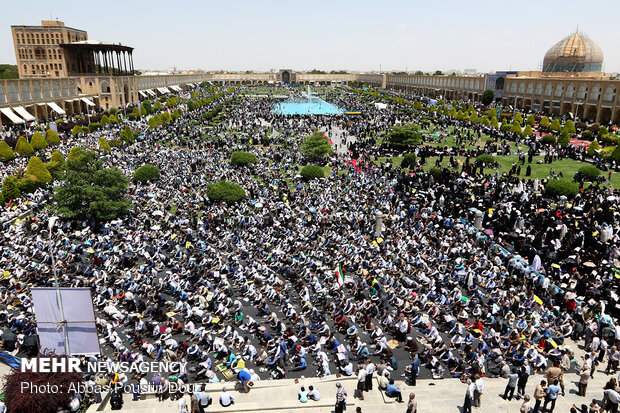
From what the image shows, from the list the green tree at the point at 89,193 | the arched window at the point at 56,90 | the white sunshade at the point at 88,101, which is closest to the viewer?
the green tree at the point at 89,193

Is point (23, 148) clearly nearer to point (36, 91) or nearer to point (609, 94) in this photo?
point (36, 91)

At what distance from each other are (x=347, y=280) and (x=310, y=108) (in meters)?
70.1

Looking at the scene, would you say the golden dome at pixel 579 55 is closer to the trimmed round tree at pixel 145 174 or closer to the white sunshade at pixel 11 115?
the trimmed round tree at pixel 145 174

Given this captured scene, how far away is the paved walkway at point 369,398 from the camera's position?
29.3 ft

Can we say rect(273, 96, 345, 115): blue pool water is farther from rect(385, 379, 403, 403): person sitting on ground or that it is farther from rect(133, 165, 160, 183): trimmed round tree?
rect(385, 379, 403, 403): person sitting on ground

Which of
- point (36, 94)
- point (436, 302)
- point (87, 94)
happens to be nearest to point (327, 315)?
point (436, 302)

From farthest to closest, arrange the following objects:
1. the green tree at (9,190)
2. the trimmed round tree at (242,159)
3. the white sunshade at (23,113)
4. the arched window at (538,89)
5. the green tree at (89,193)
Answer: the arched window at (538,89) → the white sunshade at (23,113) → the trimmed round tree at (242,159) → the green tree at (9,190) → the green tree at (89,193)

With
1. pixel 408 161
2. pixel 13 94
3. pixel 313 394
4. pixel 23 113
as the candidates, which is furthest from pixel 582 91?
pixel 13 94

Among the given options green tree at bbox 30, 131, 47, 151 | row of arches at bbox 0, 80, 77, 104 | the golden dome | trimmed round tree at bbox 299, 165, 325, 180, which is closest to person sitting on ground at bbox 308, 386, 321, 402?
trimmed round tree at bbox 299, 165, 325, 180

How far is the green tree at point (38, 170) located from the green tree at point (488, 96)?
66.4 meters

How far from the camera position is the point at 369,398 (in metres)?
9.20

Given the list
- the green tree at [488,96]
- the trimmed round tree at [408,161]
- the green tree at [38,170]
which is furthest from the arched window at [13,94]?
the green tree at [488,96]

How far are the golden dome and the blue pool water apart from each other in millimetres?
37753

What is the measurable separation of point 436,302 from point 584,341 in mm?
3973
